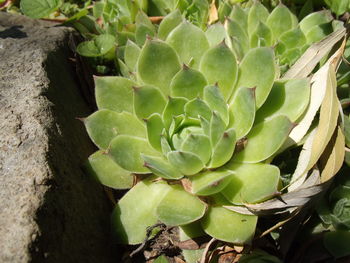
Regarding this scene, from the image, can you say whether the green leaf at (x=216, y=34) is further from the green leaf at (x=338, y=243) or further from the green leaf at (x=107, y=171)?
the green leaf at (x=338, y=243)

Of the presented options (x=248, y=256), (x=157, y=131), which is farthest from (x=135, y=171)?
(x=248, y=256)

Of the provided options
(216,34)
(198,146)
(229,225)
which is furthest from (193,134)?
(216,34)

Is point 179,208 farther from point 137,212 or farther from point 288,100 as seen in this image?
point 288,100

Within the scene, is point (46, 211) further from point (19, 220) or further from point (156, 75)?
point (156, 75)

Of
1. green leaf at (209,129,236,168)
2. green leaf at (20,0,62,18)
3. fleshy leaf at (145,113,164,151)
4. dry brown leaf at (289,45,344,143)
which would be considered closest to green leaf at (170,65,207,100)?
fleshy leaf at (145,113,164,151)

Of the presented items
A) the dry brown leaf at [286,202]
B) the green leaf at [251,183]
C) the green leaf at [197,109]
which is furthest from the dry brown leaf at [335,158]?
the green leaf at [197,109]

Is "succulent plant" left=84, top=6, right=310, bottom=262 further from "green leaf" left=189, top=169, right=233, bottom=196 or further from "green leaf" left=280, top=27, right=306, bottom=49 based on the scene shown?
"green leaf" left=280, top=27, right=306, bottom=49
